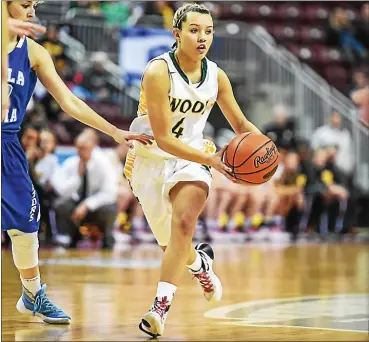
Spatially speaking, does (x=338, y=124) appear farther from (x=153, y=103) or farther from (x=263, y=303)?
(x=153, y=103)

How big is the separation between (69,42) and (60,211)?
2330mm

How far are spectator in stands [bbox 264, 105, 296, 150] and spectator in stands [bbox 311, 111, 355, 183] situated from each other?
412mm

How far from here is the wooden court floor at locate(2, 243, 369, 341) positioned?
15.4 feet

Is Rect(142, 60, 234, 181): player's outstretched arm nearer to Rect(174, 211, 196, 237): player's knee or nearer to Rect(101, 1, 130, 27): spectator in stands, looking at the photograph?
Rect(174, 211, 196, 237): player's knee

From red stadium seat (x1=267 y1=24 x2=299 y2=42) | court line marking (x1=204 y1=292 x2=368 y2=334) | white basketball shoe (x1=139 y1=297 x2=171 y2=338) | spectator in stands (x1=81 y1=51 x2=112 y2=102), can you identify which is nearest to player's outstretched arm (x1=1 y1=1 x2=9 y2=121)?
white basketball shoe (x1=139 y1=297 x2=171 y2=338)

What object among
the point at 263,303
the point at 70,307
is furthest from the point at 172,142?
the point at 263,303

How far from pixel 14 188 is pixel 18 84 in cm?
45

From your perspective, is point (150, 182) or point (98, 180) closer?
point (150, 182)

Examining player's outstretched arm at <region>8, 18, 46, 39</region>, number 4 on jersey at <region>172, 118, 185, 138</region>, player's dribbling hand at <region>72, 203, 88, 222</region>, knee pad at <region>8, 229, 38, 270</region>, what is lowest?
player's dribbling hand at <region>72, 203, 88, 222</region>

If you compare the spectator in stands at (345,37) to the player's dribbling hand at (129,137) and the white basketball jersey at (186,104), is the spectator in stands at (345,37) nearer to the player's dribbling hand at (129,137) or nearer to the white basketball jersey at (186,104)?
the white basketball jersey at (186,104)

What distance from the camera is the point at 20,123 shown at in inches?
166

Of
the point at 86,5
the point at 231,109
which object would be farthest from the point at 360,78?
the point at 231,109

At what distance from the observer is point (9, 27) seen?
381 cm

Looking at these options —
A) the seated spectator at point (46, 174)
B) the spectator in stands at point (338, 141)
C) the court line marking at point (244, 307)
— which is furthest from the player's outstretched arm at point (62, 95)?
the spectator in stands at point (338, 141)
